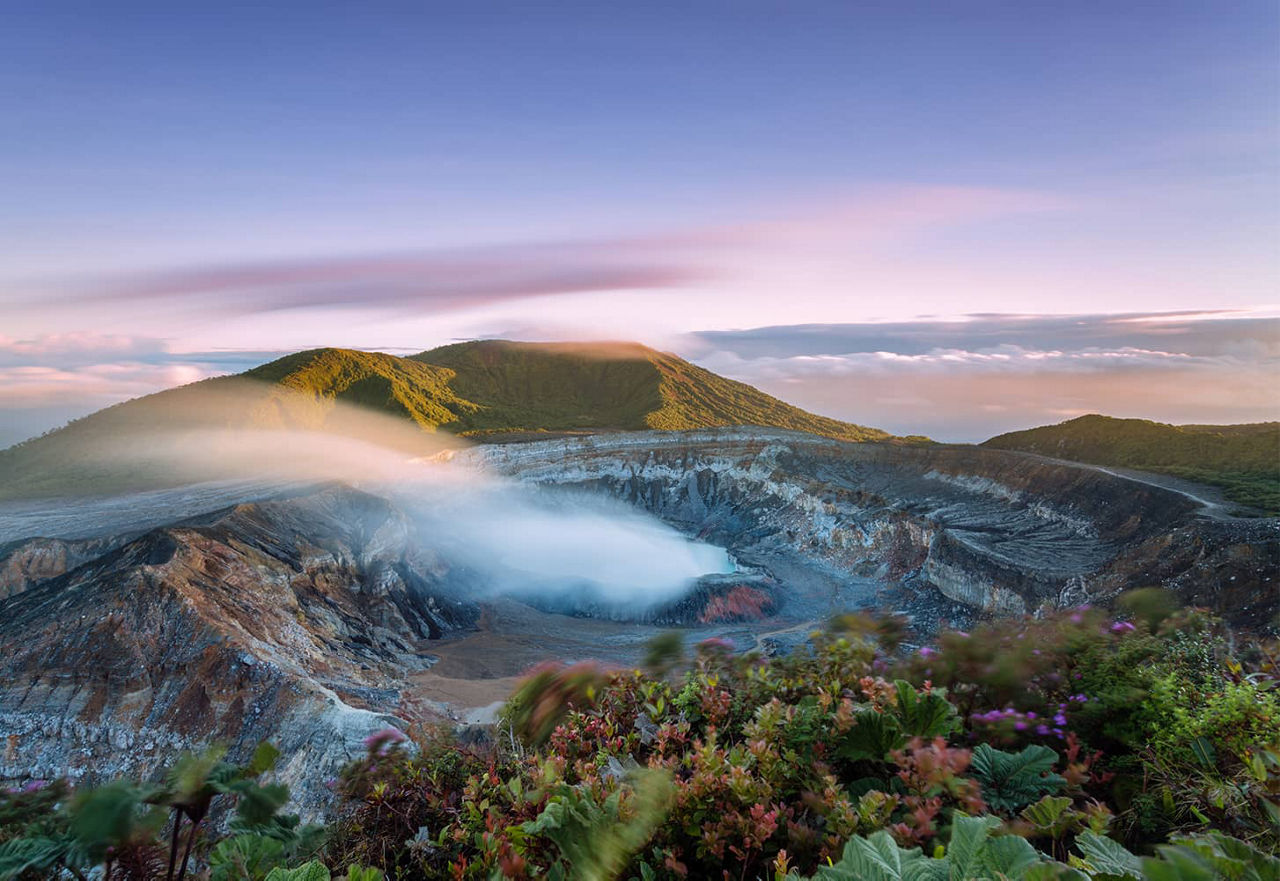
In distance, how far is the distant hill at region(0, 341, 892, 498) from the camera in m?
67.1

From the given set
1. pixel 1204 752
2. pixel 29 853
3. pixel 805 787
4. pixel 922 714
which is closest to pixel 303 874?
pixel 29 853

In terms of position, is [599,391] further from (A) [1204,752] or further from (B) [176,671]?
(A) [1204,752]

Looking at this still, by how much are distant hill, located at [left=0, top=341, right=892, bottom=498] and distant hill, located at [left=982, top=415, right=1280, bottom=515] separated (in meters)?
45.5

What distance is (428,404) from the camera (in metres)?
110

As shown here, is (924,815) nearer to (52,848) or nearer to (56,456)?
(52,848)

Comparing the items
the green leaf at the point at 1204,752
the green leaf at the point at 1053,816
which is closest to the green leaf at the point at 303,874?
the green leaf at the point at 1053,816

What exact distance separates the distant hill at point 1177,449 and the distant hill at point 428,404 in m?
45.5

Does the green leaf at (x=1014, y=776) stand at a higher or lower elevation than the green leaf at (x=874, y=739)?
lower

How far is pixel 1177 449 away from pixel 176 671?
5737 centimetres

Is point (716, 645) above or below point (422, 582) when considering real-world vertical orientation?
above

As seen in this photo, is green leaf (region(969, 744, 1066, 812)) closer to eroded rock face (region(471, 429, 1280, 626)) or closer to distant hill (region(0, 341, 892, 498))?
eroded rock face (region(471, 429, 1280, 626))

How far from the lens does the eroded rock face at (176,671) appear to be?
1434 centimetres

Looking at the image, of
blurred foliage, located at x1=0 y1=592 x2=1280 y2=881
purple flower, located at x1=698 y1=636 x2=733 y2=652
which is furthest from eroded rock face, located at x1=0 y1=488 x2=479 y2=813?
blurred foliage, located at x1=0 y1=592 x2=1280 y2=881

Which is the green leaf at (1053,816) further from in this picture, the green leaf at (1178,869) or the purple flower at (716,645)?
the purple flower at (716,645)
